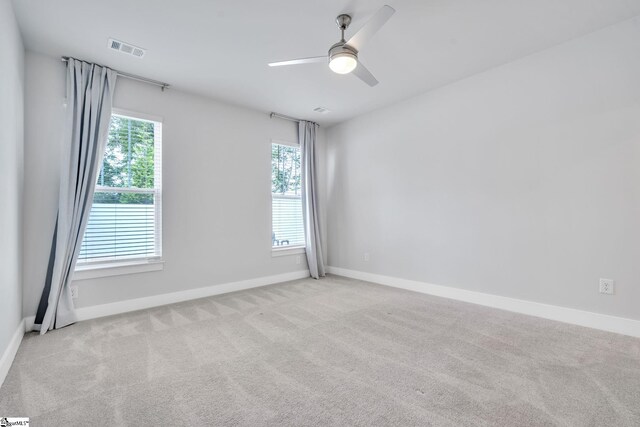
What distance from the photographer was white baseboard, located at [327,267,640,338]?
8.70 ft

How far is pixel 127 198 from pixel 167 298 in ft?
4.30

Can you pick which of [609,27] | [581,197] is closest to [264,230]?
[581,197]

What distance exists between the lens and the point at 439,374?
2016 mm

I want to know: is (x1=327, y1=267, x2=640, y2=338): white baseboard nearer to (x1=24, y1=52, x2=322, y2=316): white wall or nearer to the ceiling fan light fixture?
(x1=24, y1=52, x2=322, y2=316): white wall

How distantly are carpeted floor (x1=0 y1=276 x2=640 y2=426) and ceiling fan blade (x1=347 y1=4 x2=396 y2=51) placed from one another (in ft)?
7.99

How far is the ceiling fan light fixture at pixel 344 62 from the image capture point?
2373 millimetres

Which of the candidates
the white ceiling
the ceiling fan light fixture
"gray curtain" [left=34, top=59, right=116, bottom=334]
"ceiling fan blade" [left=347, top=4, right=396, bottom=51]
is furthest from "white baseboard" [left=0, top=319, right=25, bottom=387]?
"ceiling fan blade" [left=347, top=4, right=396, bottom=51]

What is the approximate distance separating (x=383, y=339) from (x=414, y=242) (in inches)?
77.1

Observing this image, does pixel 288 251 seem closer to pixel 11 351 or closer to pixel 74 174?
pixel 74 174

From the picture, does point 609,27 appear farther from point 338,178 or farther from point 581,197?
point 338,178

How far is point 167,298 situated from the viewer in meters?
3.71

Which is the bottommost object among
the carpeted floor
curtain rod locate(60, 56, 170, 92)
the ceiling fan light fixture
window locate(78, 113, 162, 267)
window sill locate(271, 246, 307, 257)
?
the carpeted floor

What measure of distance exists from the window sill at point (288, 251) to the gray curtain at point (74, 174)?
2491 millimetres

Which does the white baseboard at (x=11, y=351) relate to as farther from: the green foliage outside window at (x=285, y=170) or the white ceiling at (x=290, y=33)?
the green foliage outside window at (x=285, y=170)
